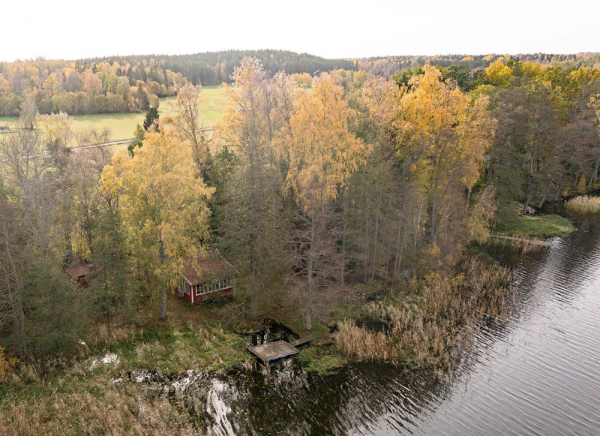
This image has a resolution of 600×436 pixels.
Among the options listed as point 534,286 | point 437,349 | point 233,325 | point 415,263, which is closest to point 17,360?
point 233,325

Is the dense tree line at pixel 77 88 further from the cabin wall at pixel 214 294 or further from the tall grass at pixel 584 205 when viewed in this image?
the tall grass at pixel 584 205

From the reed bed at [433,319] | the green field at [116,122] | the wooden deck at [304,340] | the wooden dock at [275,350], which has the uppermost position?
the green field at [116,122]

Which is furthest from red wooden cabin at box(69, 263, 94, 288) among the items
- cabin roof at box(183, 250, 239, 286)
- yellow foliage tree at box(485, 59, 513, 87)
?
yellow foliage tree at box(485, 59, 513, 87)

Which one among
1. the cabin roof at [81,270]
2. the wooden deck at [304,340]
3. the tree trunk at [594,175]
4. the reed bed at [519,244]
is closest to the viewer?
the wooden deck at [304,340]

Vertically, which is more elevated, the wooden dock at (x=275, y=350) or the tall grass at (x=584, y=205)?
the tall grass at (x=584, y=205)

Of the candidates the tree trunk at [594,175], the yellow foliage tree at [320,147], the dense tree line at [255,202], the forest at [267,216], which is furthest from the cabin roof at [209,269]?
the tree trunk at [594,175]

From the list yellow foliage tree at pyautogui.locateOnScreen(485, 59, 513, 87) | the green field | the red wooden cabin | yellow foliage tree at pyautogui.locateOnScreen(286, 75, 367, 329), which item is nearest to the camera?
yellow foliage tree at pyautogui.locateOnScreen(286, 75, 367, 329)

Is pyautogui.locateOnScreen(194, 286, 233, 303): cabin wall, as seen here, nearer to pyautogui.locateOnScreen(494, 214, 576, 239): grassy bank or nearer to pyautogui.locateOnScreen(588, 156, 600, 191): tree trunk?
pyautogui.locateOnScreen(494, 214, 576, 239): grassy bank
